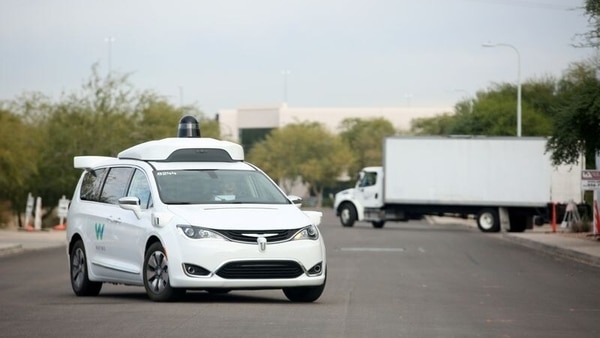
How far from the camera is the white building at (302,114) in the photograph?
149875 mm

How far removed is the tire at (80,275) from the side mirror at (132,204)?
155 cm

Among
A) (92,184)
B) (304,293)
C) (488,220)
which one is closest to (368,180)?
(488,220)

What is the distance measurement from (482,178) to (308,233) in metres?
39.3

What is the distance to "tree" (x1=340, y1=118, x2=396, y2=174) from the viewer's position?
→ 5443 inches

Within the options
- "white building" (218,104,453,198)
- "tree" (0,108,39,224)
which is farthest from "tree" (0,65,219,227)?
"white building" (218,104,453,198)

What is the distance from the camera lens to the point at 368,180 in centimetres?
5669

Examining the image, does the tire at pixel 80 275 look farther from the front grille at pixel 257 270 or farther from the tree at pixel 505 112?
the tree at pixel 505 112

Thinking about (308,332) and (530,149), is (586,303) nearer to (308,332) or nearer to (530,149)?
(308,332)

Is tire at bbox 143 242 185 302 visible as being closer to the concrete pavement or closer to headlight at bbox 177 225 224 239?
headlight at bbox 177 225 224 239

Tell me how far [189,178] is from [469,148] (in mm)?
39105

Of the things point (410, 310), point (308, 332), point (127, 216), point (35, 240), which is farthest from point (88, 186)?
point (35, 240)

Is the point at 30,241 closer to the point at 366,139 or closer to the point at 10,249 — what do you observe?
the point at 10,249

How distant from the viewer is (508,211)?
5472cm

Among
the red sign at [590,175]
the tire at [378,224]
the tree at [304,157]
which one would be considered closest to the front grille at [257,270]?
the red sign at [590,175]
